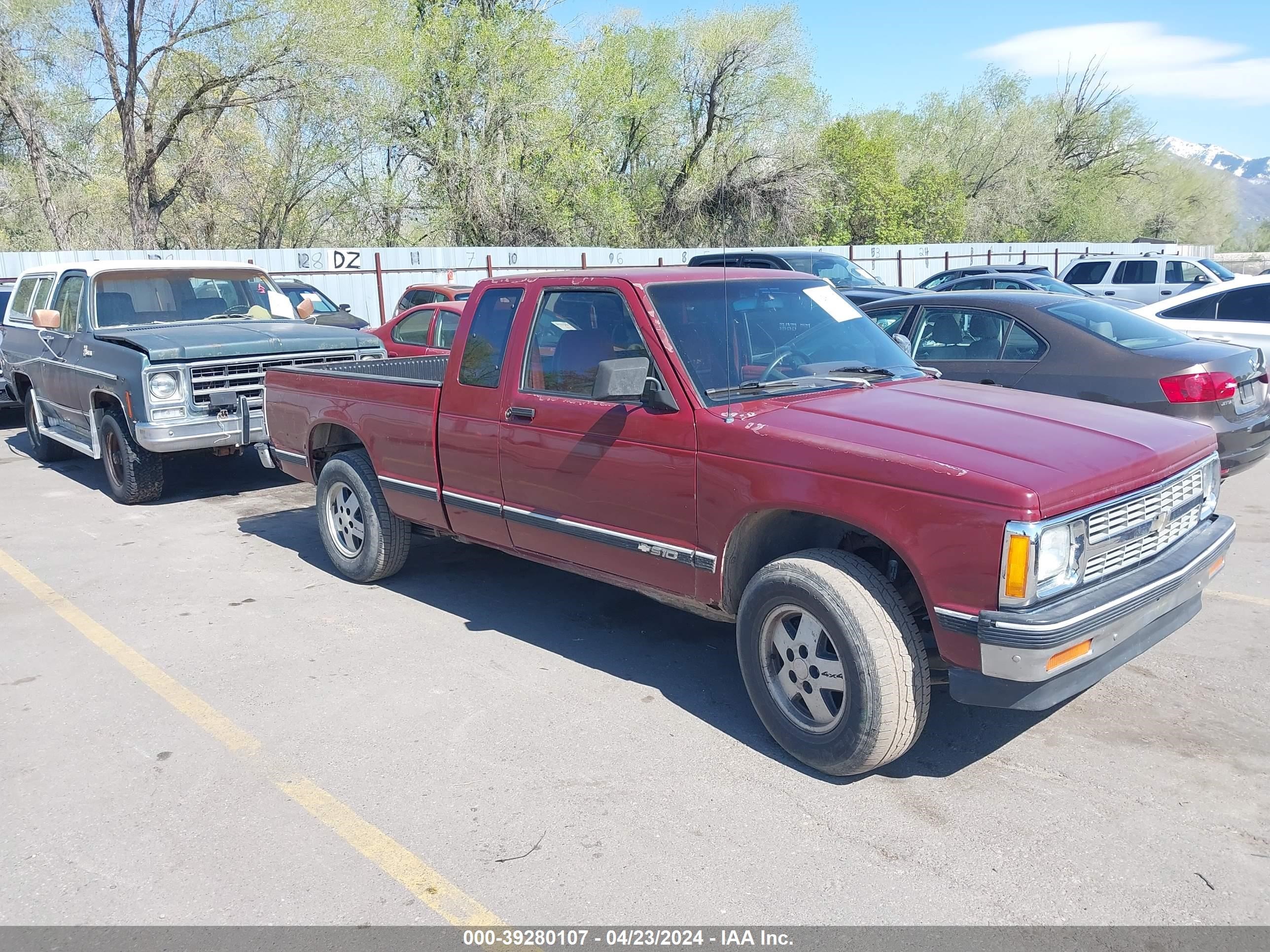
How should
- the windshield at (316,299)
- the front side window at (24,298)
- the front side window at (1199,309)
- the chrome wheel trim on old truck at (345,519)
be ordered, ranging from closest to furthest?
the chrome wheel trim on old truck at (345,519) < the front side window at (1199,309) < the front side window at (24,298) < the windshield at (316,299)

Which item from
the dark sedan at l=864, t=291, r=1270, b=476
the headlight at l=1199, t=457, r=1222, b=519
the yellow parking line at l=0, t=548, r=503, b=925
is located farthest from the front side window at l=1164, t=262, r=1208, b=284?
the yellow parking line at l=0, t=548, r=503, b=925

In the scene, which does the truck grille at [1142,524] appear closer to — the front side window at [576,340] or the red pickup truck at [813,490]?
the red pickup truck at [813,490]

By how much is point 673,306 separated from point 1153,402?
156 inches

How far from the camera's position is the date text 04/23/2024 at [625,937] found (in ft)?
9.59

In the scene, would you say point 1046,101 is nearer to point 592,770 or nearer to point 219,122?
point 219,122

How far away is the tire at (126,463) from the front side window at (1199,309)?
989 cm

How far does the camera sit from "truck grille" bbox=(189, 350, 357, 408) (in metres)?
8.02

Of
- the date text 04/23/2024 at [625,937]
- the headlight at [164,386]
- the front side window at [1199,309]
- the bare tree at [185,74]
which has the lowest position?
the date text 04/23/2024 at [625,937]

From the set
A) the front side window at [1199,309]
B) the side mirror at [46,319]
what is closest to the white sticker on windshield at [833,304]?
the front side window at [1199,309]

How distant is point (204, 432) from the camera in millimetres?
8016

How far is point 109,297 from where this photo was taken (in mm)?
8922

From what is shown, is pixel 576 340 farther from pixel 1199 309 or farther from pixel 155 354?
pixel 1199 309

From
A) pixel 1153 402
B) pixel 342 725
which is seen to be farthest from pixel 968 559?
pixel 1153 402

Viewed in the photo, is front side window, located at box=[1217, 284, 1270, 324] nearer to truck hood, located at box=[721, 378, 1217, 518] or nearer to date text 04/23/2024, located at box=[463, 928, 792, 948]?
truck hood, located at box=[721, 378, 1217, 518]
